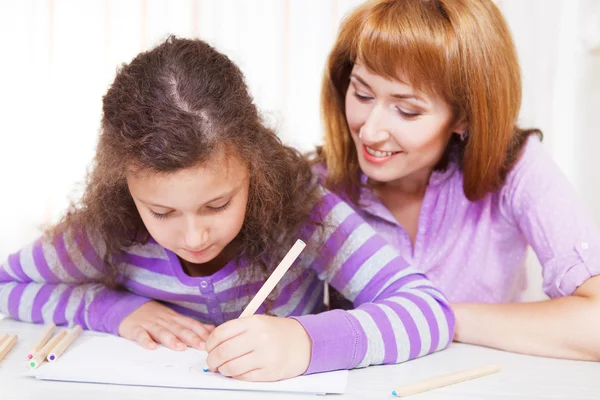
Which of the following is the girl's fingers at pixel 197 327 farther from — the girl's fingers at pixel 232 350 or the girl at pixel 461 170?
the girl at pixel 461 170

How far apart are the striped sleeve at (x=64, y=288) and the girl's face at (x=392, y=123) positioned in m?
0.39

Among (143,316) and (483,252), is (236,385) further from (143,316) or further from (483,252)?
(483,252)

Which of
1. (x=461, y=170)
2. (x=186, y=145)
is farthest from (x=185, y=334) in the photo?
(x=461, y=170)

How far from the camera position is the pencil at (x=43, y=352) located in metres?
0.83

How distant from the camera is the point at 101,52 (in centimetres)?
224

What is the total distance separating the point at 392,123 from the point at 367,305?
0.29 meters

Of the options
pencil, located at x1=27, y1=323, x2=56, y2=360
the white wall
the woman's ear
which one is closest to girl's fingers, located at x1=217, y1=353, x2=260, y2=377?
pencil, located at x1=27, y1=323, x2=56, y2=360

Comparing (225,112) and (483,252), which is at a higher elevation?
(225,112)

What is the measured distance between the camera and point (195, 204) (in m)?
0.85

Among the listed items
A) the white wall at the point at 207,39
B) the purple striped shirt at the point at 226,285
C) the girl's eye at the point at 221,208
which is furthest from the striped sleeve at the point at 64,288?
the white wall at the point at 207,39

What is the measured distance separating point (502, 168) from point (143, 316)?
0.56 metres

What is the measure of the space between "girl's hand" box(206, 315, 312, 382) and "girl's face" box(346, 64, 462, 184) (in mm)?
372

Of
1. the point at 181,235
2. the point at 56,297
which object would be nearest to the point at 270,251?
the point at 181,235

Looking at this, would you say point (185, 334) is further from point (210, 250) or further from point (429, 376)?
point (429, 376)
